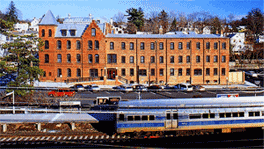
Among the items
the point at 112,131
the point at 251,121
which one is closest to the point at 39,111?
the point at 112,131

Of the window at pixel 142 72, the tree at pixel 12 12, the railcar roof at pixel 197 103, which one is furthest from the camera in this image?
the tree at pixel 12 12

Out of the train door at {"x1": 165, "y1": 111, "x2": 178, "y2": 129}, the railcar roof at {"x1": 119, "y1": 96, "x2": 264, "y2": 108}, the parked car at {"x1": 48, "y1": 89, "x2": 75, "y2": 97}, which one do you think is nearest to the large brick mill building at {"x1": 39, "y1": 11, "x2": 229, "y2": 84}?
the parked car at {"x1": 48, "y1": 89, "x2": 75, "y2": 97}

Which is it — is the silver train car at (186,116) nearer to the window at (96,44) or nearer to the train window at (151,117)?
the train window at (151,117)

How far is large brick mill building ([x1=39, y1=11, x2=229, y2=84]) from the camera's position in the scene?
162ft

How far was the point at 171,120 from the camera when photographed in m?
23.4

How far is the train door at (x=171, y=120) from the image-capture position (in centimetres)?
2339

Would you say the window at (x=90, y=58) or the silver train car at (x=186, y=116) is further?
the window at (x=90, y=58)

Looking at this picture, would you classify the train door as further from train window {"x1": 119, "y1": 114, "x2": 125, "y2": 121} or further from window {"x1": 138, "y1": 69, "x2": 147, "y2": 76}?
window {"x1": 138, "y1": 69, "x2": 147, "y2": 76}

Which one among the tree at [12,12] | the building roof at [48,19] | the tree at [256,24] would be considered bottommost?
the building roof at [48,19]

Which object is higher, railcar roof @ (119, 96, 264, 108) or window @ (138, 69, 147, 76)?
window @ (138, 69, 147, 76)

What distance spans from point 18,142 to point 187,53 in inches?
1346

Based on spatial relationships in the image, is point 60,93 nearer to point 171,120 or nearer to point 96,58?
point 96,58

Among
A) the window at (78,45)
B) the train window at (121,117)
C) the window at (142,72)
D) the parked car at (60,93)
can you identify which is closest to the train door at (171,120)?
the train window at (121,117)

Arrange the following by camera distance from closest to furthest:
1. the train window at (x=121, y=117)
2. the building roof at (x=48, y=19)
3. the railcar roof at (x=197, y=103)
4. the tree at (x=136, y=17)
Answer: the train window at (x=121, y=117), the railcar roof at (x=197, y=103), the building roof at (x=48, y=19), the tree at (x=136, y=17)
